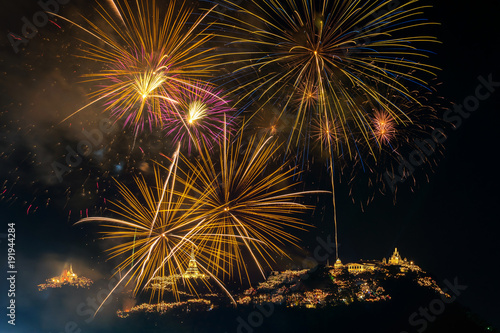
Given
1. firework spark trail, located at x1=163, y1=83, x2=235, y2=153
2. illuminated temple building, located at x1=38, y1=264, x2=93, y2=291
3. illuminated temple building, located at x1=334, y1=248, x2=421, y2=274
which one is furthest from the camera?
illuminated temple building, located at x1=334, y1=248, x2=421, y2=274

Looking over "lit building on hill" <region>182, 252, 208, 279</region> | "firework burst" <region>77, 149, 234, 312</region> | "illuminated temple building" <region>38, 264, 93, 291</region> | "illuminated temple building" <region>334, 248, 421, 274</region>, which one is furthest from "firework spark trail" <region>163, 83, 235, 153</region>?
"illuminated temple building" <region>334, 248, 421, 274</region>

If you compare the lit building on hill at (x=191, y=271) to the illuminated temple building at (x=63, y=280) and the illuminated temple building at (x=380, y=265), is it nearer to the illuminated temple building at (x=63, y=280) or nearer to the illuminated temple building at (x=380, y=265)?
the illuminated temple building at (x=63, y=280)

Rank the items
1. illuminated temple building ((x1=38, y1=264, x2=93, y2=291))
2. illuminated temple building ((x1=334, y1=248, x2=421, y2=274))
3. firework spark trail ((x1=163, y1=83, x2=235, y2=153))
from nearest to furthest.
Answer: firework spark trail ((x1=163, y1=83, x2=235, y2=153)) < illuminated temple building ((x1=38, y1=264, x2=93, y2=291)) < illuminated temple building ((x1=334, y1=248, x2=421, y2=274))

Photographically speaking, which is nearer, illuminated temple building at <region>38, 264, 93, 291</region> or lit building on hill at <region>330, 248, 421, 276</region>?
illuminated temple building at <region>38, 264, 93, 291</region>

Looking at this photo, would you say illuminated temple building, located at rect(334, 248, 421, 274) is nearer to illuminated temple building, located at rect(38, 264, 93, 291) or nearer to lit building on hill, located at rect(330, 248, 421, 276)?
lit building on hill, located at rect(330, 248, 421, 276)

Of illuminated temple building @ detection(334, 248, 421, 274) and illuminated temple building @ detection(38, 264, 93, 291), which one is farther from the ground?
illuminated temple building @ detection(38, 264, 93, 291)

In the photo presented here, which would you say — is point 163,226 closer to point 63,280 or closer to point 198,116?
point 198,116

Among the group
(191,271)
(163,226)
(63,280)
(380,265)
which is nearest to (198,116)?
(163,226)

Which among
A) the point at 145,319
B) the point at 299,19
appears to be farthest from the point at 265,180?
the point at 145,319

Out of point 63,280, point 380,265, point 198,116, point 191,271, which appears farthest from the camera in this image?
point 380,265

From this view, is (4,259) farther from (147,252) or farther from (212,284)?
(212,284)

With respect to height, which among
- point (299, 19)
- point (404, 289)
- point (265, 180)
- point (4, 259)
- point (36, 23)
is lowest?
point (404, 289)
